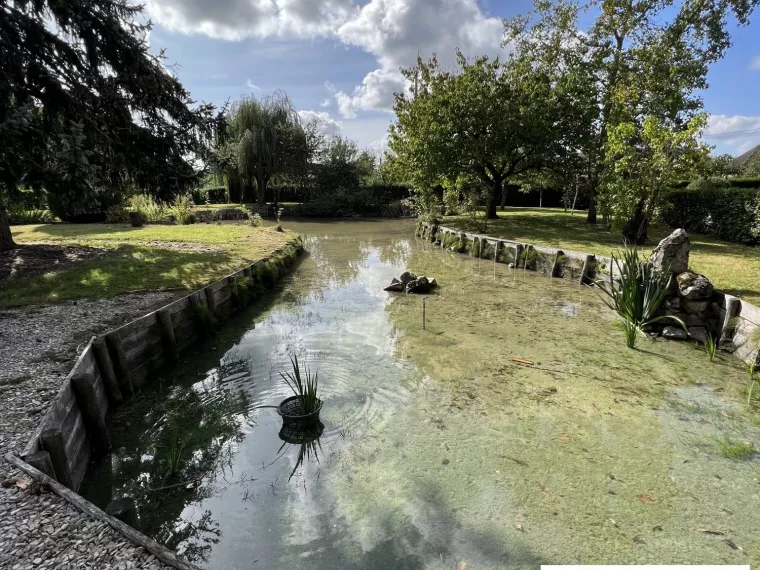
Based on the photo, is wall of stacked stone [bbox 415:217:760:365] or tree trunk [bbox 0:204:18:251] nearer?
wall of stacked stone [bbox 415:217:760:365]

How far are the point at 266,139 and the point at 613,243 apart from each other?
23835 millimetres

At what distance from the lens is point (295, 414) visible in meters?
4.55

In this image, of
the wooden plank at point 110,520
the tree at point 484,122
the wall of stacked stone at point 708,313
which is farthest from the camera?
the tree at point 484,122

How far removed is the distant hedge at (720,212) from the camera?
1225 centimetres

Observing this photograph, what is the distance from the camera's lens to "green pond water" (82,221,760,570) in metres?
3.06

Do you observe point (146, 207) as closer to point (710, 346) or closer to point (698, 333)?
point (698, 333)

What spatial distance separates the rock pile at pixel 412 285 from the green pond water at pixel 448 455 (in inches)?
106

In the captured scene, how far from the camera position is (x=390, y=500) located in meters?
3.49

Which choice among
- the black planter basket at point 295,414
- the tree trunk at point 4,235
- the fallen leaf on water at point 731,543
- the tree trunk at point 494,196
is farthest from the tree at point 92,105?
the tree trunk at point 494,196

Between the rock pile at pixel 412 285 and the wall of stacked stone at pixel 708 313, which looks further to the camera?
the rock pile at pixel 412 285

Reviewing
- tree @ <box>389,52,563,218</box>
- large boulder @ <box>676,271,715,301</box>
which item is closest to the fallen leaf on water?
large boulder @ <box>676,271,715,301</box>

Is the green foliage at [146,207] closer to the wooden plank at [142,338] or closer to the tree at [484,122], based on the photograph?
the tree at [484,122]

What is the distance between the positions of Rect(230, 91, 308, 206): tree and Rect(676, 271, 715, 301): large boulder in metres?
27.1

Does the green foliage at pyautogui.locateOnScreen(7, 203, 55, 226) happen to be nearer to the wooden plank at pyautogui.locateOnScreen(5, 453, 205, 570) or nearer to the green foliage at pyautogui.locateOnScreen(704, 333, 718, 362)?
the wooden plank at pyautogui.locateOnScreen(5, 453, 205, 570)
